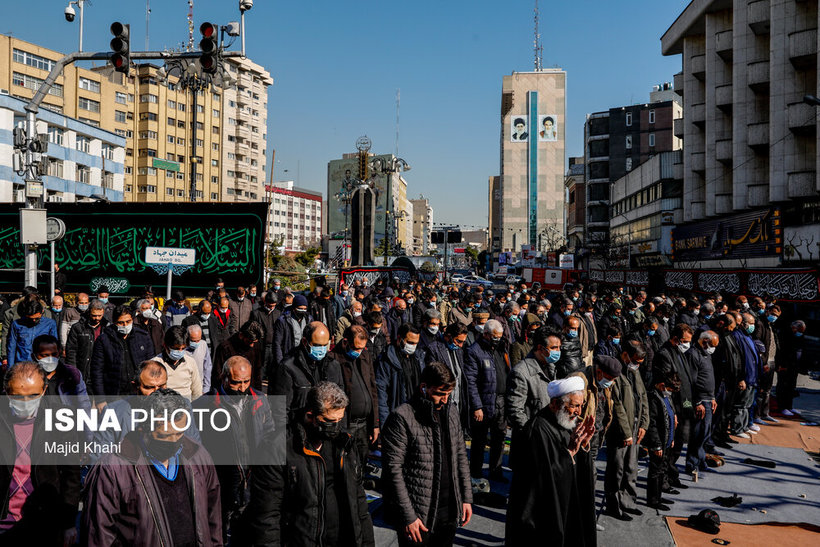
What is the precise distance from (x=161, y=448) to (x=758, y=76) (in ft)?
109

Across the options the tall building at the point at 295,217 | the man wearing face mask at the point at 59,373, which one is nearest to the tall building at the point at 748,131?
the man wearing face mask at the point at 59,373

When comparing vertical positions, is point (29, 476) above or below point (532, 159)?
below

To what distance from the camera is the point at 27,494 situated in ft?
11.1

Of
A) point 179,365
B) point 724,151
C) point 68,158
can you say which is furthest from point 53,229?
point 68,158

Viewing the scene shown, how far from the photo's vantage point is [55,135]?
155 ft

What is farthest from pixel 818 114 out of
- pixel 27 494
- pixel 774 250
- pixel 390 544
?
pixel 27 494

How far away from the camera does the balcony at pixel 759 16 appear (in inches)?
1108

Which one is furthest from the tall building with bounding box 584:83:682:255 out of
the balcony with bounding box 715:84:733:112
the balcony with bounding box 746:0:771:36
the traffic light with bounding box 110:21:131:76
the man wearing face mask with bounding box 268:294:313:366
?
the traffic light with bounding box 110:21:131:76

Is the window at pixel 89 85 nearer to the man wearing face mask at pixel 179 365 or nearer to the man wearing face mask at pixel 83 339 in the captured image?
the man wearing face mask at pixel 83 339

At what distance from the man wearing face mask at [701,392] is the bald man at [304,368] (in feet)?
14.3

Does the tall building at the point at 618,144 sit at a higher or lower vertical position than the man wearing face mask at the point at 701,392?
higher

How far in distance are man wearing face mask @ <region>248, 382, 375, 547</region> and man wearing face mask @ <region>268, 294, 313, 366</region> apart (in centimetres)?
496

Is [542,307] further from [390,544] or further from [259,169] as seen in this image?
[259,169]

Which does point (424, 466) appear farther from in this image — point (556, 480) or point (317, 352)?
point (317, 352)
